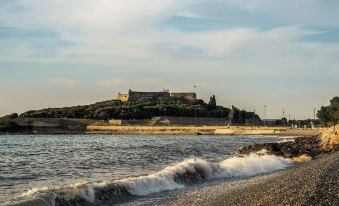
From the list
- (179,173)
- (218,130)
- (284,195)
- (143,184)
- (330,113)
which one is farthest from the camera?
(218,130)

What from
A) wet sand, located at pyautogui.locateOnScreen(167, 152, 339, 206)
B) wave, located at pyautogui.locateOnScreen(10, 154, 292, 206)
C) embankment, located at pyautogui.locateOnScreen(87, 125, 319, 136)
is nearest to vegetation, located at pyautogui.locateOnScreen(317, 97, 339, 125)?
embankment, located at pyautogui.locateOnScreen(87, 125, 319, 136)

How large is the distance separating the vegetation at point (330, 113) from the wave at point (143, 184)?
106604 millimetres

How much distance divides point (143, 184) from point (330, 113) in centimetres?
13448

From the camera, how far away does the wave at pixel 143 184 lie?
19.7 metres

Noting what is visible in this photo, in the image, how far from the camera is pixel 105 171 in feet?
112

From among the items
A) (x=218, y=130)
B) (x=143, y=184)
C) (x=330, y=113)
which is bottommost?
(x=143, y=184)

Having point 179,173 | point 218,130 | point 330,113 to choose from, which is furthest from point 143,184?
point 218,130

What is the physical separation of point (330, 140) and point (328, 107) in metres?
99.0

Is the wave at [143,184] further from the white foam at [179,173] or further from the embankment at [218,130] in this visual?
the embankment at [218,130]

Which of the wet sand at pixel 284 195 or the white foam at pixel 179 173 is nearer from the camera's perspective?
the wet sand at pixel 284 195

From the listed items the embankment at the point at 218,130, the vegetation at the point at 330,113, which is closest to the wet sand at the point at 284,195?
the vegetation at the point at 330,113

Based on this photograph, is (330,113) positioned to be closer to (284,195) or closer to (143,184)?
(143,184)

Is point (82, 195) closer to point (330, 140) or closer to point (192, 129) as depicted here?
point (330, 140)

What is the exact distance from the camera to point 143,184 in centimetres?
2464
